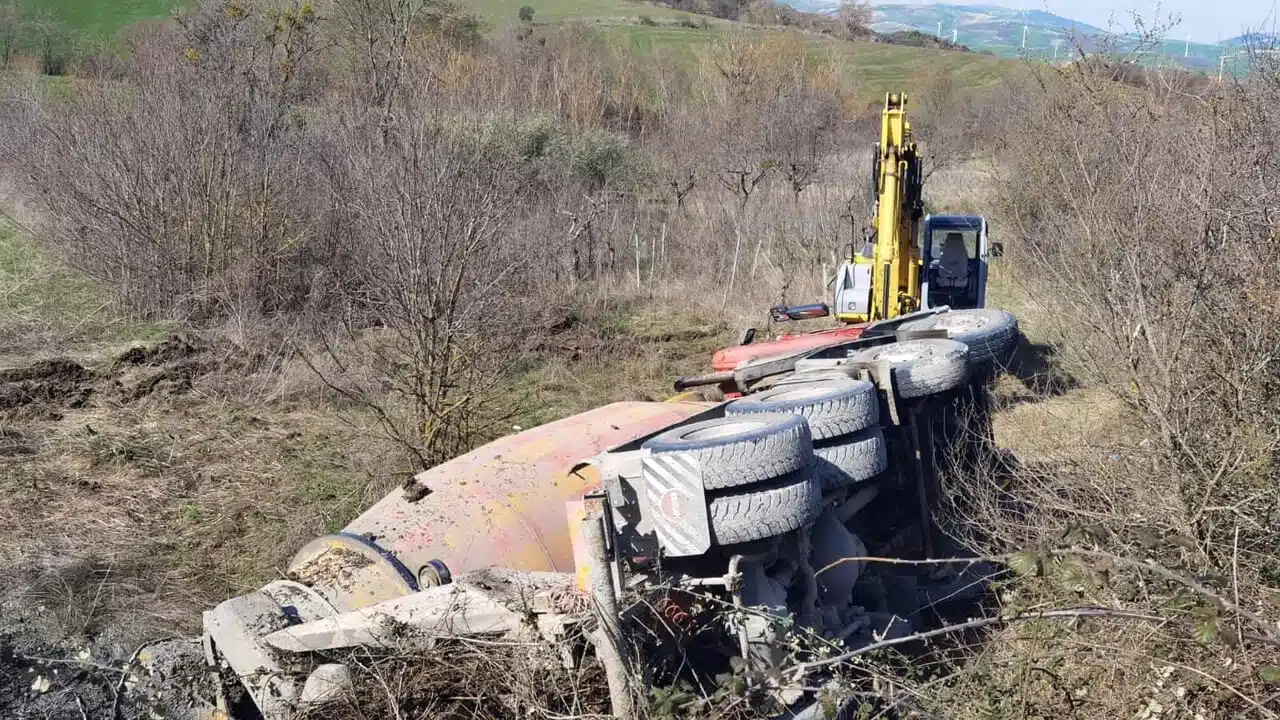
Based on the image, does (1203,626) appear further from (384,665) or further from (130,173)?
(130,173)

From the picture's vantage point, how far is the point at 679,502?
14.7 feet

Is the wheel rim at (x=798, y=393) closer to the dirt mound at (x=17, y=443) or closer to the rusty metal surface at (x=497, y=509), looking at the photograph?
the rusty metal surface at (x=497, y=509)

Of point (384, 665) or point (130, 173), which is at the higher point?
point (130, 173)

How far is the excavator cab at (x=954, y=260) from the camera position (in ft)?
41.8

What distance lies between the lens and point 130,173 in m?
14.3

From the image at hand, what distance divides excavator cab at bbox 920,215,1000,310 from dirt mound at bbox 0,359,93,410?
941 cm

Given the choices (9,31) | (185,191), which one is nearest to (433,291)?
(185,191)

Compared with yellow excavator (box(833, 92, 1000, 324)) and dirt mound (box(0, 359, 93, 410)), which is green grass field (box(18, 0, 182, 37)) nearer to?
A: dirt mound (box(0, 359, 93, 410))

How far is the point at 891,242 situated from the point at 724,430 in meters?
6.63

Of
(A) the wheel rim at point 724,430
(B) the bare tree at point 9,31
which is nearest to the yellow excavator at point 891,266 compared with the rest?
(A) the wheel rim at point 724,430

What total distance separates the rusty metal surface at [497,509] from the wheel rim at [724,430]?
420mm

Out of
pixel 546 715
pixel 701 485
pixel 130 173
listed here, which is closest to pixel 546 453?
pixel 701 485

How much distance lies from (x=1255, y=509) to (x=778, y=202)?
17703mm

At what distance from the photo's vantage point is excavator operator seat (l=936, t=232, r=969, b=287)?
13.2 metres
